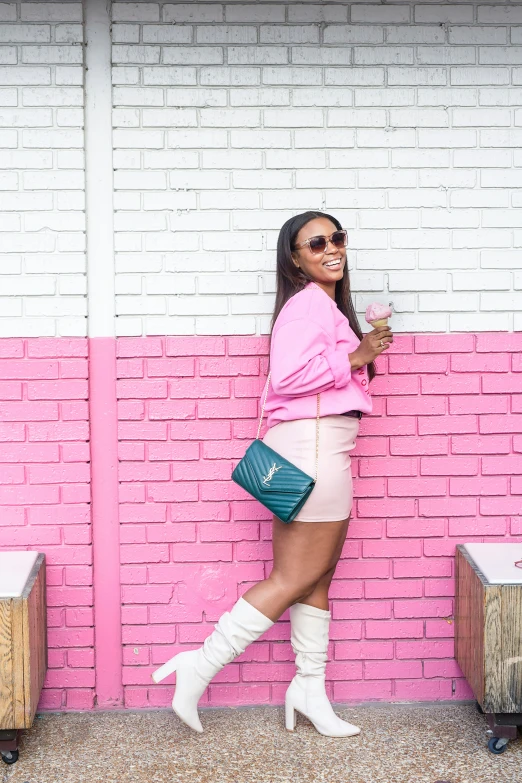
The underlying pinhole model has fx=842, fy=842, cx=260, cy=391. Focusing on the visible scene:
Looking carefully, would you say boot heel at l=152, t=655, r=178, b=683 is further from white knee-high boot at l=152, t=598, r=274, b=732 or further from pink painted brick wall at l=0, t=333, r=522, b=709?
pink painted brick wall at l=0, t=333, r=522, b=709

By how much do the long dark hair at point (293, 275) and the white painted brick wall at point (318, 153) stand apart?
18 centimetres

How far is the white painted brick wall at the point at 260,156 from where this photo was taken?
3453mm

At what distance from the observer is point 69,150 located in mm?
3443

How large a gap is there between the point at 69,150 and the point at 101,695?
2308mm

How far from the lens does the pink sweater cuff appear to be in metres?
3.09

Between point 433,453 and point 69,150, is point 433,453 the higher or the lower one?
the lower one

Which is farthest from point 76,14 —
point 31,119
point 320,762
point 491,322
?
point 320,762

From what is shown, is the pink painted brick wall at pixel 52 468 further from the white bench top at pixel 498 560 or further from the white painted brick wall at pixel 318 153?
the white bench top at pixel 498 560

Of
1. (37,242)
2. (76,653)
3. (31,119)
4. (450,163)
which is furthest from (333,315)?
(76,653)

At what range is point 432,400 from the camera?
3.60 m

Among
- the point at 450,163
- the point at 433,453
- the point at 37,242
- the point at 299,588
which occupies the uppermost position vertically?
the point at 450,163

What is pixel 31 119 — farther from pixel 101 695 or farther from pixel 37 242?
pixel 101 695

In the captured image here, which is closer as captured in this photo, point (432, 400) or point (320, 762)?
point (320, 762)

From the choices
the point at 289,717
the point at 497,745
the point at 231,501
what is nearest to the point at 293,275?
the point at 231,501
